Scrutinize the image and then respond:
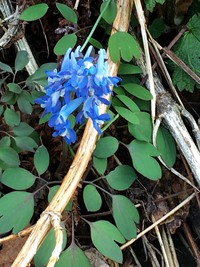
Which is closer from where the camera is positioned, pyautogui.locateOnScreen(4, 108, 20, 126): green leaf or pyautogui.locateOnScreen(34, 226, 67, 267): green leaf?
pyautogui.locateOnScreen(34, 226, 67, 267): green leaf

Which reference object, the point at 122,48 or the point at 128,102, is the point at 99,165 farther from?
the point at 122,48

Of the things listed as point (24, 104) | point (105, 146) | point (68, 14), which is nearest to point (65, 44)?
point (68, 14)

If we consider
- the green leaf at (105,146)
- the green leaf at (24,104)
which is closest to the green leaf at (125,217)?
the green leaf at (105,146)

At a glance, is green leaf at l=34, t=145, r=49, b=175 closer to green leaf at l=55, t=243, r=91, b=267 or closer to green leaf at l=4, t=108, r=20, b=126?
green leaf at l=4, t=108, r=20, b=126

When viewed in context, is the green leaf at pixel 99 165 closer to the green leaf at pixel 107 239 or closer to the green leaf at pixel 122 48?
the green leaf at pixel 107 239

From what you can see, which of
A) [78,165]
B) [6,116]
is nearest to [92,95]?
[78,165]

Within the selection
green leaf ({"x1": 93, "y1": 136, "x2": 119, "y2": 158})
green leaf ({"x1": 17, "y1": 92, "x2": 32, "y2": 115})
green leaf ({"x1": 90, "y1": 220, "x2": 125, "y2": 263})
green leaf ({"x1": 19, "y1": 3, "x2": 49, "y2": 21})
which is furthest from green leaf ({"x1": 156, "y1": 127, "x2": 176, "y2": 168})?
green leaf ({"x1": 19, "y1": 3, "x2": 49, "y2": 21})

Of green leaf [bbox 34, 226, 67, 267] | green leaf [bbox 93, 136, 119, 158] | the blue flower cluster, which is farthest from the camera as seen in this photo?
green leaf [bbox 93, 136, 119, 158]
